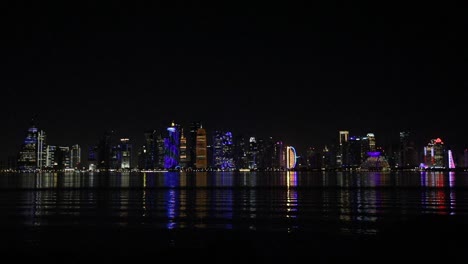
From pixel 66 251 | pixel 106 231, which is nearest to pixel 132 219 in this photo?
pixel 106 231

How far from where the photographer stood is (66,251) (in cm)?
1606

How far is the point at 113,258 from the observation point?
A: 48.8 feet

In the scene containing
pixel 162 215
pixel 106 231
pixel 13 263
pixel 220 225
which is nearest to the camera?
pixel 13 263

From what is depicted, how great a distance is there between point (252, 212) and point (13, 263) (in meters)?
18.1

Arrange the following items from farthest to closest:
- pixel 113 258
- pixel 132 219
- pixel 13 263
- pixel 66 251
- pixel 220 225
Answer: pixel 132 219 → pixel 220 225 → pixel 66 251 → pixel 113 258 → pixel 13 263

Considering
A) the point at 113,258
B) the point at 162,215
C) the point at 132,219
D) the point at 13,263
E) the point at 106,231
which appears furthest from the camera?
the point at 162,215

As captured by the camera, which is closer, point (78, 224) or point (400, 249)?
point (400, 249)

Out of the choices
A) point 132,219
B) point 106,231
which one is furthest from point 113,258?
point 132,219

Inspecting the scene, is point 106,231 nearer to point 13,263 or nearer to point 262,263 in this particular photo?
point 13,263

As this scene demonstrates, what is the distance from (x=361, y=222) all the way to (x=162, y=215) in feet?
38.8

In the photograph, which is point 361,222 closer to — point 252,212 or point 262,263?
point 252,212

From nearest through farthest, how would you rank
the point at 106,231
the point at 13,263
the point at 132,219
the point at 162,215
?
the point at 13,263 < the point at 106,231 < the point at 132,219 < the point at 162,215

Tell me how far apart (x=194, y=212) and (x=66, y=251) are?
45.4 feet

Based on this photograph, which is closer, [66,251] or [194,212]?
[66,251]
